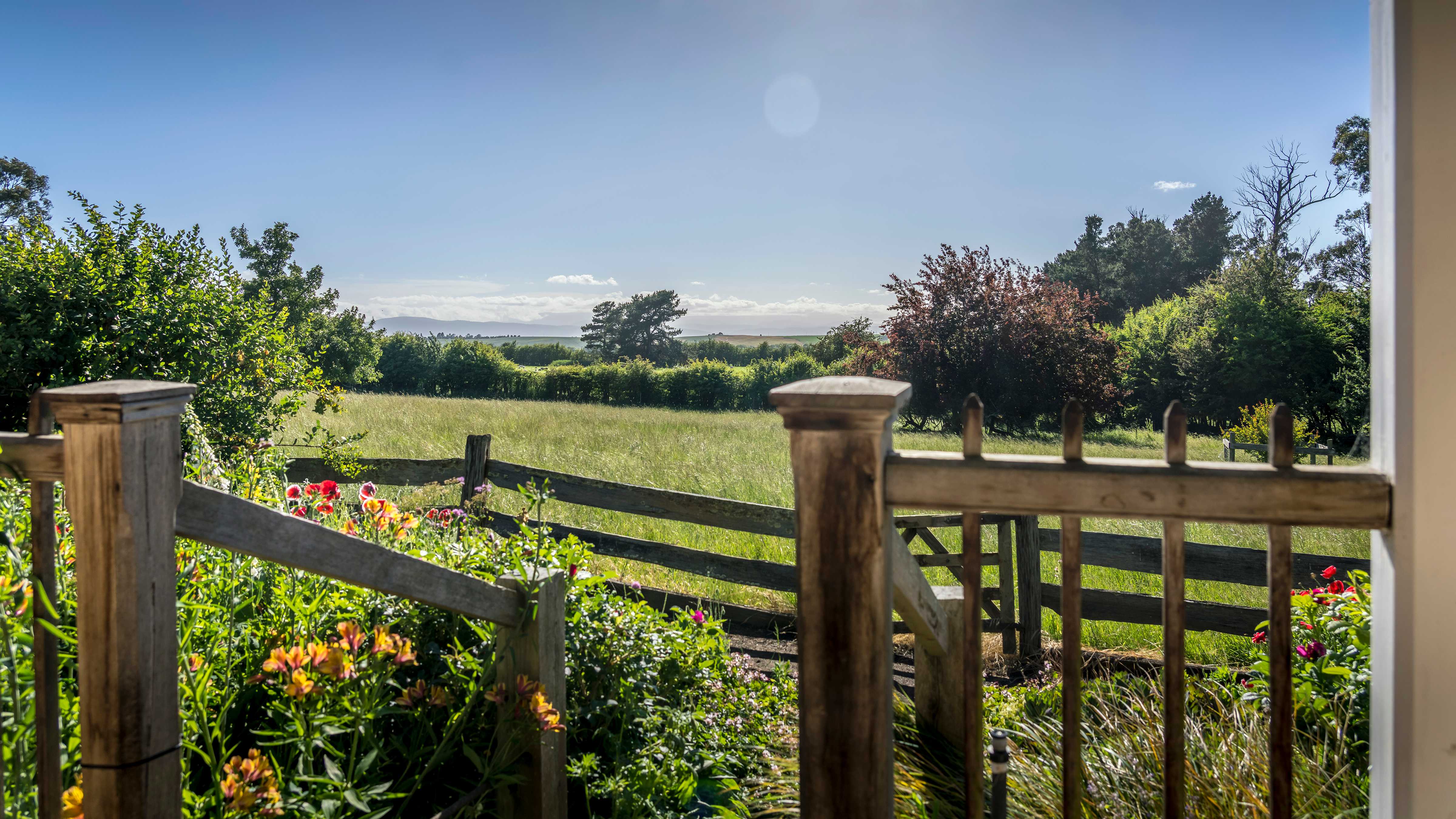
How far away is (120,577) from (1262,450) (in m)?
14.7

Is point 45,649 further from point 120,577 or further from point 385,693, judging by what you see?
point 385,693

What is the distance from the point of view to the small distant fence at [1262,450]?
10680 millimetres

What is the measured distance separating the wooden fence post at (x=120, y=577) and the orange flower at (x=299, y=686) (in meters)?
0.22

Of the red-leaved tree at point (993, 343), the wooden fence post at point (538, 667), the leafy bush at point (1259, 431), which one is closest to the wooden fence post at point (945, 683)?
the wooden fence post at point (538, 667)

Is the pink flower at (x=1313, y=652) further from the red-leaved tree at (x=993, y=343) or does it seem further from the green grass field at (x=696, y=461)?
the red-leaved tree at (x=993, y=343)

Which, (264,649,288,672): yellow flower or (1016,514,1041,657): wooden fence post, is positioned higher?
(264,649,288,672): yellow flower

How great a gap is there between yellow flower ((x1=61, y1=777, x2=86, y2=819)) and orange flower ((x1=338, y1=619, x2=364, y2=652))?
1.36 ft

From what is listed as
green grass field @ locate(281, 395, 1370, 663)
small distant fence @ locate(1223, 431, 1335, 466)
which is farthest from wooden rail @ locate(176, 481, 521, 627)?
small distant fence @ locate(1223, 431, 1335, 466)

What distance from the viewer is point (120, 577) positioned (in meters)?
1.06

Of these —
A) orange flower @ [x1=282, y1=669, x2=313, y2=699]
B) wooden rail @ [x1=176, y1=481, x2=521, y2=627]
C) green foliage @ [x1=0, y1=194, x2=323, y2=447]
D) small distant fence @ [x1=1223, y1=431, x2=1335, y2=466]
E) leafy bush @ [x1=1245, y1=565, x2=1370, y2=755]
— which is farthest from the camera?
small distant fence @ [x1=1223, y1=431, x2=1335, y2=466]

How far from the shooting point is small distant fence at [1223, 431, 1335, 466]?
10680mm

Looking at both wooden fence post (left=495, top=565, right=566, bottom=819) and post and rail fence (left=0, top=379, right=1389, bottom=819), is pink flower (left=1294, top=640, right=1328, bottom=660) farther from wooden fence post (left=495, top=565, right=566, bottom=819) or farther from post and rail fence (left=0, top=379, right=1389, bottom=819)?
wooden fence post (left=495, top=565, right=566, bottom=819)

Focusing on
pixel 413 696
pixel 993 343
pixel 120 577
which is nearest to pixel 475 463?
pixel 413 696

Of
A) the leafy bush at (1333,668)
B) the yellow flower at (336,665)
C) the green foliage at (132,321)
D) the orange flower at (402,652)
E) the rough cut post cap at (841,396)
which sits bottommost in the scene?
the leafy bush at (1333,668)
